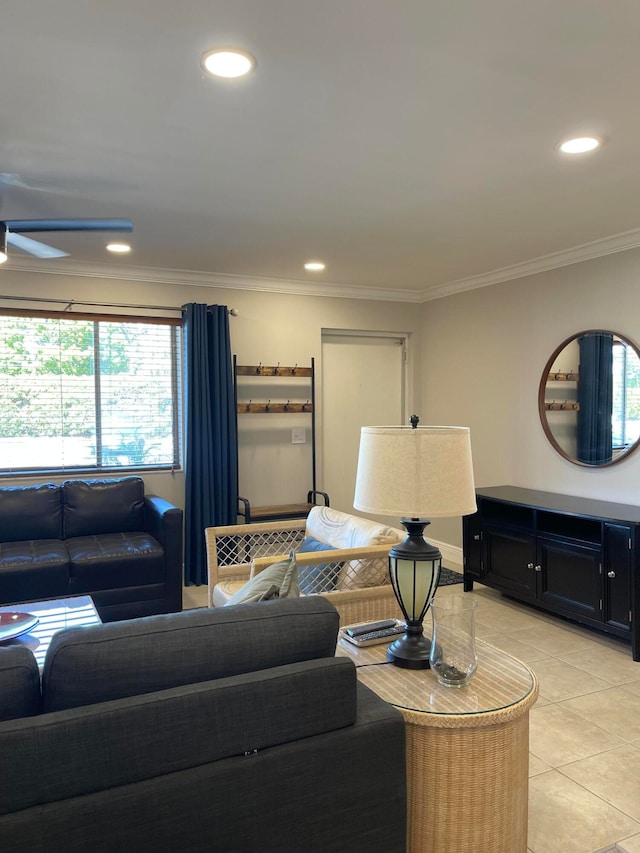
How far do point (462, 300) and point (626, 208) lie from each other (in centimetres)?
211

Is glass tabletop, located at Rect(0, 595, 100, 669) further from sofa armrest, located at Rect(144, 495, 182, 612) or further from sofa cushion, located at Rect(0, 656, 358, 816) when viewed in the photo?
sofa cushion, located at Rect(0, 656, 358, 816)

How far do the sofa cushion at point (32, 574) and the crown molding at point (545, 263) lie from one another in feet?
12.4

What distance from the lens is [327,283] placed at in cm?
543

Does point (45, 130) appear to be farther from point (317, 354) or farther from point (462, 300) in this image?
point (462, 300)

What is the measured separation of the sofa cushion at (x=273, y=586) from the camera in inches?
72.6

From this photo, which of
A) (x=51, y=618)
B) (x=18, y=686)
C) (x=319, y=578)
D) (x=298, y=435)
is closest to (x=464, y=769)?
(x=18, y=686)

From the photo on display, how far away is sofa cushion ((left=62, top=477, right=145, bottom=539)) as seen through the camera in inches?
169

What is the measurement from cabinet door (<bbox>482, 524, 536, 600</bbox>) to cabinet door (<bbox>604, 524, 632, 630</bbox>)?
1.95 ft

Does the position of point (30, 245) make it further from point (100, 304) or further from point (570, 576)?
point (570, 576)

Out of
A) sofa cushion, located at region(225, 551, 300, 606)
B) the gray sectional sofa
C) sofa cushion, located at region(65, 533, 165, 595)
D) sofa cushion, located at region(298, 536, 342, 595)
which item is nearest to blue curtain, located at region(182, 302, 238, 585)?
sofa cushion, located at region(65, 533, 165, 595)

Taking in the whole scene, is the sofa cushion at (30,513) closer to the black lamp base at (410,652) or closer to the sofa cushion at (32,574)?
the sofa cushion at (32,574)

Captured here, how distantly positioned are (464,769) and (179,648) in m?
0.82

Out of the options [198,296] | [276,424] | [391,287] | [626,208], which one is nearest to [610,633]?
[626,208]

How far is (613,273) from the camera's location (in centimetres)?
405
